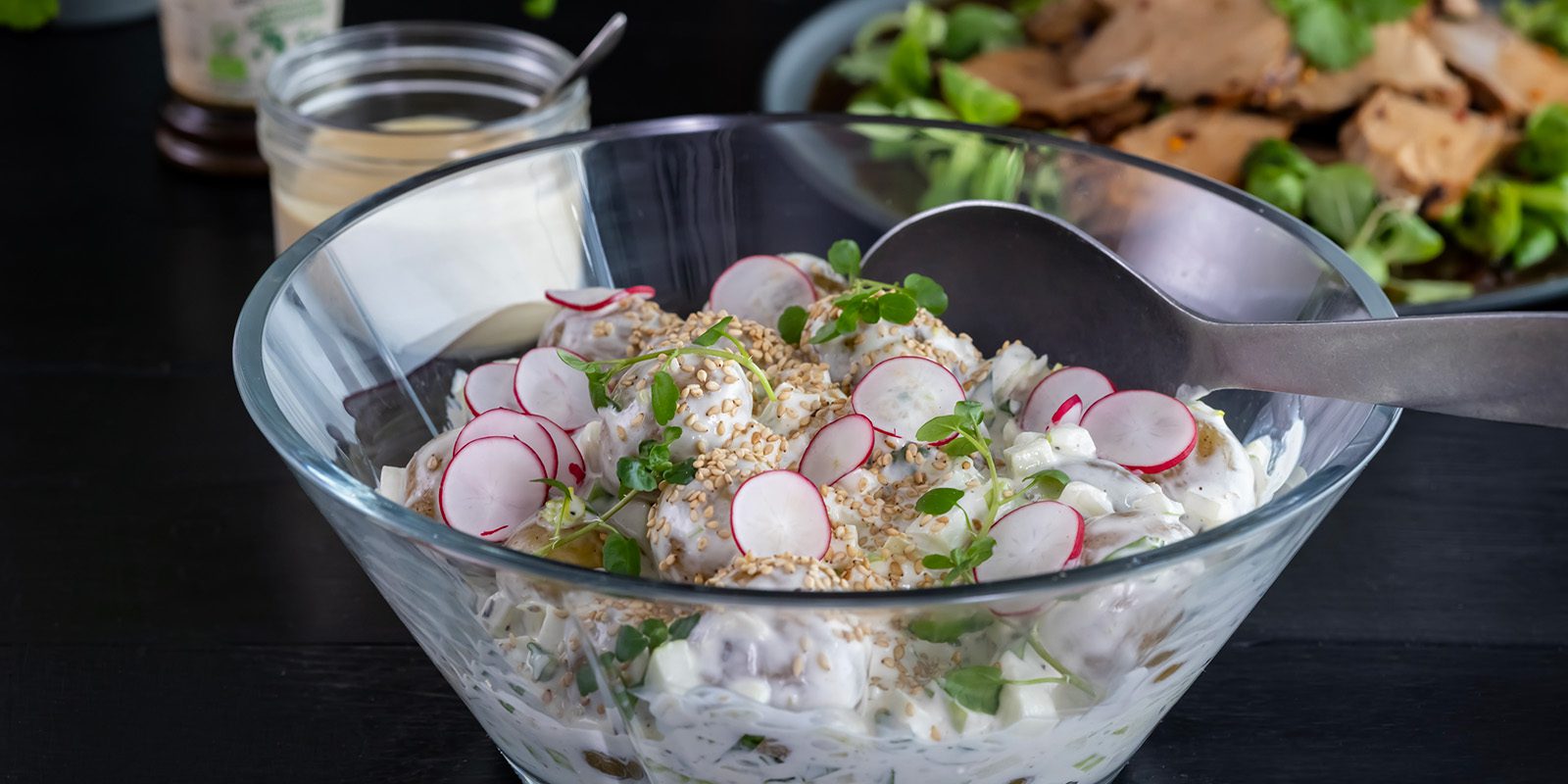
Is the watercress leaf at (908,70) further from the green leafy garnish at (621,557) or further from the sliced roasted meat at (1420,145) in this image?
the green leafy garnish at (621,557)

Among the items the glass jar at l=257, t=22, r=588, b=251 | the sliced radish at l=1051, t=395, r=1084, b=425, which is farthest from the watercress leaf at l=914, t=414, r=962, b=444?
the glass jar at l=257, t=22, r=588, b=251

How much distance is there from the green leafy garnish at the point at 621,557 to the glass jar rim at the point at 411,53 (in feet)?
2.69

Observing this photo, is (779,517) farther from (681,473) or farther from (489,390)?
(489,390)

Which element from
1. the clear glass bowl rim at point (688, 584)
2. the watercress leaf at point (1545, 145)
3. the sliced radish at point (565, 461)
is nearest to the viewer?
the clear glass bowl rim at point (688, 584)

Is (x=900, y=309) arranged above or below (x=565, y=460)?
above

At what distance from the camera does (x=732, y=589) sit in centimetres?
78

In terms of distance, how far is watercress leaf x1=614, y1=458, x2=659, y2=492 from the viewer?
0.99 meters

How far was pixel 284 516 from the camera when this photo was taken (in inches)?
56.7

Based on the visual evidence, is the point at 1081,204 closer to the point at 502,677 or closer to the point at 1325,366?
the point at 1325,366

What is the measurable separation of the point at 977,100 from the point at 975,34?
1.12ft

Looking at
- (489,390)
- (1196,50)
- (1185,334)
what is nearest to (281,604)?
(489,390)

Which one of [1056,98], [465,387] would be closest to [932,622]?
[465,387]

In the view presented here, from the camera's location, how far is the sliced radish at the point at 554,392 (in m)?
1.17

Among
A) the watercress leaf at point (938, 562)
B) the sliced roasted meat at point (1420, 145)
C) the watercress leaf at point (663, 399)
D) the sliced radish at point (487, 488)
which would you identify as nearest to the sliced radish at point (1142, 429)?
the watercress leaf at point (938, 562)
